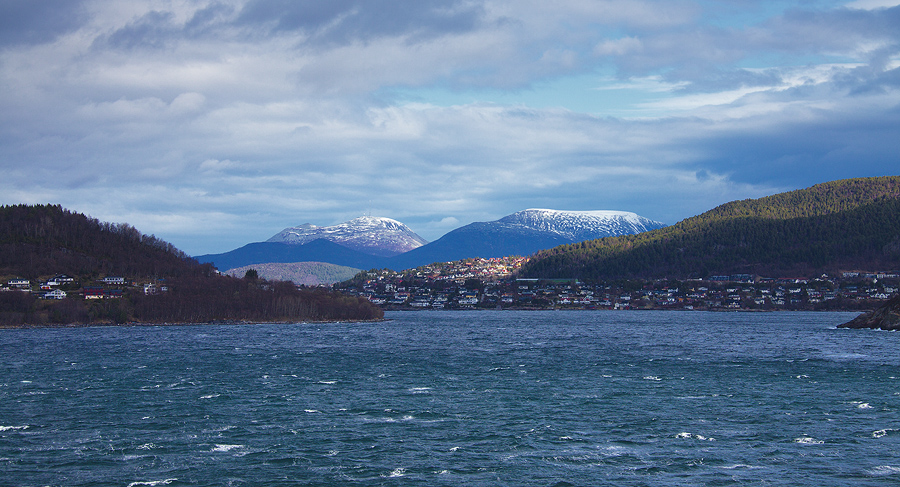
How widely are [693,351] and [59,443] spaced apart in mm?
79920

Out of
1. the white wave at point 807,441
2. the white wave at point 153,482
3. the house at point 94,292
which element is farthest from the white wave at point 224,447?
the house at point 94,292

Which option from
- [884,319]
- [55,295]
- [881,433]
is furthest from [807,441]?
[55,295]

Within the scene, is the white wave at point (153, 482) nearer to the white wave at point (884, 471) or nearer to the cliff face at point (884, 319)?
the white wave at point (884, 471)

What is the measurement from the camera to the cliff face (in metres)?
144

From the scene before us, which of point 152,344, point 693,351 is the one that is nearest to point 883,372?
point 693,351

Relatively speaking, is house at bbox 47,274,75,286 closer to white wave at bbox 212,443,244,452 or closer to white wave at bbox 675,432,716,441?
white wave at bbox 212,443,244,452

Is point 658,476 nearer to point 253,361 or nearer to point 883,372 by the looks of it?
point 883,372

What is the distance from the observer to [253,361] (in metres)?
86.2

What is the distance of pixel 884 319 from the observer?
14662 centimetres

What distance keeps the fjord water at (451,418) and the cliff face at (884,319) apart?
57299 mm

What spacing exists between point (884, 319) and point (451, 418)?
430 ft

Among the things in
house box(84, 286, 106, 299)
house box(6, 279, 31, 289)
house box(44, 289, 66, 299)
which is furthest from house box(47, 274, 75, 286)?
house box(44, 289, 66, 299)

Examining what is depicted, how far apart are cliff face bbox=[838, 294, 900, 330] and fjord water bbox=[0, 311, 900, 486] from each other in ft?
188

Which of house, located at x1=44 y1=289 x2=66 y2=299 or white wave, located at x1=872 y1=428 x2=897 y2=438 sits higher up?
house, located at x1=44 y1=289 x2=66 y2=299
